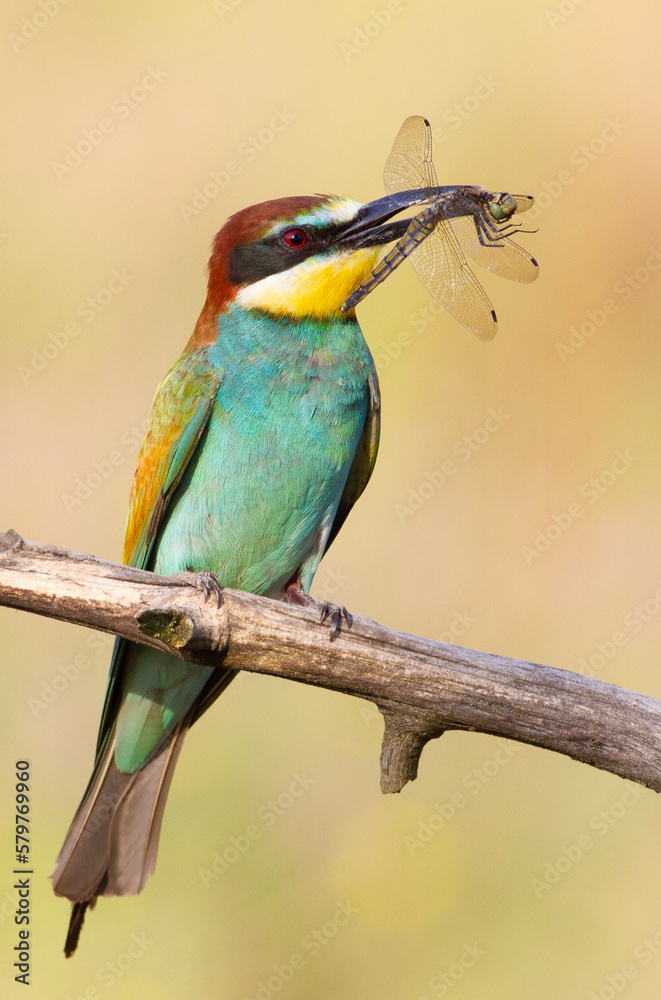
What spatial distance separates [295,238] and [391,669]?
1254 millimetres

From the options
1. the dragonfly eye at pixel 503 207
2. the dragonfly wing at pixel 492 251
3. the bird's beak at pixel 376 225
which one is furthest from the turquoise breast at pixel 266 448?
the dragonfly eye at pixel 503 207

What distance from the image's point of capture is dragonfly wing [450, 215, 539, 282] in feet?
9.30

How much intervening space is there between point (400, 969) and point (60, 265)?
327cm

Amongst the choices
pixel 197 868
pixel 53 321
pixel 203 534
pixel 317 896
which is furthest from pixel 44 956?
pixel 53 321

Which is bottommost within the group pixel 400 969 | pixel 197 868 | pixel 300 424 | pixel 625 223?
pixel 197 868

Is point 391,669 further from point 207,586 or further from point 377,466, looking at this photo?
point 377,466

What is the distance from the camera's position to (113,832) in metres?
2.88

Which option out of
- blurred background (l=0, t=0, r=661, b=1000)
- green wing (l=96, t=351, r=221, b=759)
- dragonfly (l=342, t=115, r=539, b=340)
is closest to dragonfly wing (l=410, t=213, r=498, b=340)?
dragonfly (l=342, t=115, r=539, b=340)

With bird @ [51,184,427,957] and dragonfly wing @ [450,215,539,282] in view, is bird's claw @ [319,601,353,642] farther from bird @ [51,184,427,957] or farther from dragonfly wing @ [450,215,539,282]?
dragonfly wing @ [450,215,539,282]

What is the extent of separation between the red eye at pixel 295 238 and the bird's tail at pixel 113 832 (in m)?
1.41

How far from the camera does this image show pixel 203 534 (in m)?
2.85

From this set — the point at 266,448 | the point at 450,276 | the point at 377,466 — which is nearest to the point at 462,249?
the point at 450,276

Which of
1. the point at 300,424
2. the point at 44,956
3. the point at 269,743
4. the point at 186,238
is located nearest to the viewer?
the point at 300,424

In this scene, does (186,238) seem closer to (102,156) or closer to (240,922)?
(102,156)
